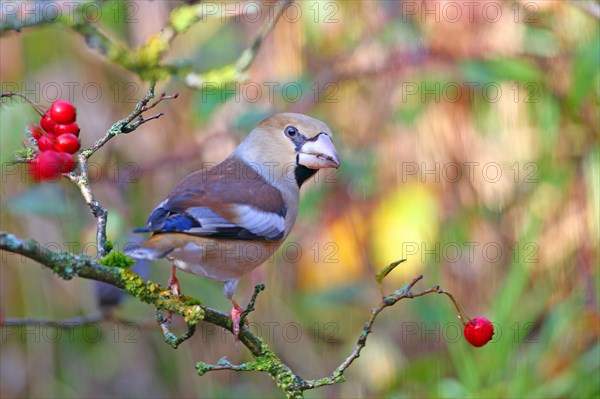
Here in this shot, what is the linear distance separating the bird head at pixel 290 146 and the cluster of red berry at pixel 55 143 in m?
1.13

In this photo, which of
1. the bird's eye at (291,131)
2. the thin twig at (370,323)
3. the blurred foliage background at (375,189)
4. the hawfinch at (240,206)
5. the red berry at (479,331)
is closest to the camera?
the thin twig at (370,323)

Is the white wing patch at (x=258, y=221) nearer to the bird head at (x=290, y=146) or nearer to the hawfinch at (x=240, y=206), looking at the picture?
the hawfinch at (x=240, y=206)

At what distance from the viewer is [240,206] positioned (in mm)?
2648

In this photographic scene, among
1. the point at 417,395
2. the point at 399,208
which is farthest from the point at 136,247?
the point at 399,208

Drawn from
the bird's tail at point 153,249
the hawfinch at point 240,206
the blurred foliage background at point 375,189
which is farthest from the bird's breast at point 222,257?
the blurred foliage background at point 375,189

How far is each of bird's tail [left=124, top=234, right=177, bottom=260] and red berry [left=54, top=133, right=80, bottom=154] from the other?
271mm

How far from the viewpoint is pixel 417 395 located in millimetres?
4180

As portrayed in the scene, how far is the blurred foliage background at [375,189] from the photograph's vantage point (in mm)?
4258

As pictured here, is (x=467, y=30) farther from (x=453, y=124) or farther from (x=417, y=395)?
(x=417, y=395)

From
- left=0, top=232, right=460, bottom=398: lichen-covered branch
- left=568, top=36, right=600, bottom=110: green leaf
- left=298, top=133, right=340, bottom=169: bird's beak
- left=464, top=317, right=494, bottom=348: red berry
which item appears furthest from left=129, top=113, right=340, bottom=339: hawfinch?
left=568, top=36, right=600, bottom=110: green leaf

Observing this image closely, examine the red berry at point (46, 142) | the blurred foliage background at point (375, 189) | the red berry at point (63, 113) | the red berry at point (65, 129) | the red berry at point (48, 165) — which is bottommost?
the blurred foliage background at point (375, 189)

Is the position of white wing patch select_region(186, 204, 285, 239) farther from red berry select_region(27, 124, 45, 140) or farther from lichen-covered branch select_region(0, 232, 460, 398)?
red berry select_region(27, 124, 45, 140)

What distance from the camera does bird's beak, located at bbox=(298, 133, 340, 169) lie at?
2838mm

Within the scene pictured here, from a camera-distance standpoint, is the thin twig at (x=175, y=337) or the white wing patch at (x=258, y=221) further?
the white wing patch at (x=258, y=221)
